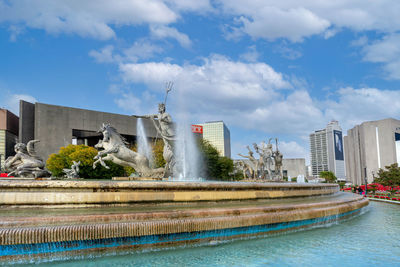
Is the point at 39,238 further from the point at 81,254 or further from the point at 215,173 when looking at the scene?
the point at 215,173

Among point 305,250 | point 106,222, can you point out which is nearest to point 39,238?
point 106,222

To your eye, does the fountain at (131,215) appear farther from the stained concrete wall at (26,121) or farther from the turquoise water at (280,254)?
the stained concrete wall at (26,121)

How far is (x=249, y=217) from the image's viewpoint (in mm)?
7910

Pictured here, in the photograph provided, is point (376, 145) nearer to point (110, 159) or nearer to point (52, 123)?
point (52, 123)

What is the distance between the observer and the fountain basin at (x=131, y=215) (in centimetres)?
591

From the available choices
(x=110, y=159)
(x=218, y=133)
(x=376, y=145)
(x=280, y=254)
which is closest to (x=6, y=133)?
(x=110, y=159)

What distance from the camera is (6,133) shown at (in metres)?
47.8

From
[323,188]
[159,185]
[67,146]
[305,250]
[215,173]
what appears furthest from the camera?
[215,173]

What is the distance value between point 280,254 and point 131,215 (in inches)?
124

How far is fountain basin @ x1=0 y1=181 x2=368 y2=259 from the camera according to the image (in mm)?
5914

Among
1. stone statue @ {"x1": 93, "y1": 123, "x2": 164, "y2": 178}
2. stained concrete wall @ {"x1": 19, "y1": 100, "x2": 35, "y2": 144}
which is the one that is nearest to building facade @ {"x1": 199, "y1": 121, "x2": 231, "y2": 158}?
stained concrete wall @ {"x1": 19, "y1": 100, "x2": 35, "y2": 144}

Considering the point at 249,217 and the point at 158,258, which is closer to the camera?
the point at 158,258

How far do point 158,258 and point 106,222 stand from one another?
1.28 metres

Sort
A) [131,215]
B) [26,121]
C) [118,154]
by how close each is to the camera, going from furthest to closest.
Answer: [26,121], [118,154], [131,215]
